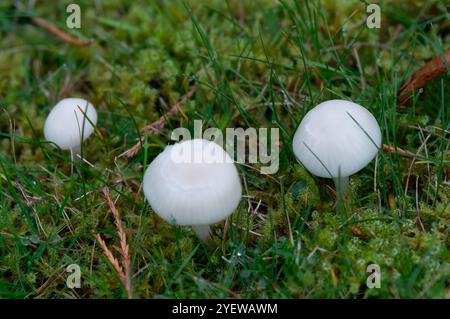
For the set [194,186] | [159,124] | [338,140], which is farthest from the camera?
[159,124]

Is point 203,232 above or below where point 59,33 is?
below

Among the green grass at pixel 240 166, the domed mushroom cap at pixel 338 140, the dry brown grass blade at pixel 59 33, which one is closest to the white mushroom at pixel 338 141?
the domed mushroom cap at pixel 338 140

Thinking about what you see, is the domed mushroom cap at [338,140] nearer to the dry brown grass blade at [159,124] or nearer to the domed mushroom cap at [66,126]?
the dry brown grass blade at [159,124]

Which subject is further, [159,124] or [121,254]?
[159,124]

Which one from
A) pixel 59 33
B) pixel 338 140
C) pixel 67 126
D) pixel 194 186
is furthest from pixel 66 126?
pixel 338 140

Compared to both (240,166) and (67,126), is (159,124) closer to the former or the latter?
(67,126)

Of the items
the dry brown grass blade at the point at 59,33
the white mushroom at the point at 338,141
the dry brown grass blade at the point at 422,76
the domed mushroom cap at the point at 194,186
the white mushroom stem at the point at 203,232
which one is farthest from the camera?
the dry brown grass blade at the point at 59,33

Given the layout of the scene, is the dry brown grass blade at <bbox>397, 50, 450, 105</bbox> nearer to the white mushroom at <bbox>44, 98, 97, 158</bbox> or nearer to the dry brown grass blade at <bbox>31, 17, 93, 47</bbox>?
the white mushroom at <bbox>44, 98, 97, 158</bbox>
